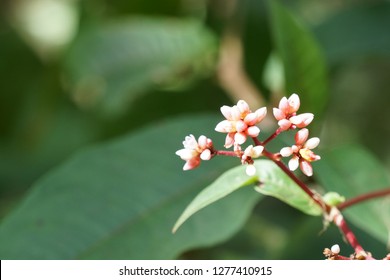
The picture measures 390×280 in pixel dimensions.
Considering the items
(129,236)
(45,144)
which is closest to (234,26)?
(45,144)

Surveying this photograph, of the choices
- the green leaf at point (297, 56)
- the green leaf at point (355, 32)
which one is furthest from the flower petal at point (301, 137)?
the green leaf at point (355, 32)

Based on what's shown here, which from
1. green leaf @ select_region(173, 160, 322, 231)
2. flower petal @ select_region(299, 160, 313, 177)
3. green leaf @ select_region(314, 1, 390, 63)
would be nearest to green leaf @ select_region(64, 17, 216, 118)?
green leaf @ select_region(314, 1, 390, 63)

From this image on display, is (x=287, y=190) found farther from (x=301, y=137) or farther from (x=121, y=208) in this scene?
(x=121, y=208)

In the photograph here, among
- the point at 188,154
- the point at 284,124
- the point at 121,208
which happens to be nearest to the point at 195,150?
the point at 188,154

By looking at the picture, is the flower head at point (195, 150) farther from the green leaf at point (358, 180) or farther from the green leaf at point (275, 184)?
the green leaf at point (358, 180)

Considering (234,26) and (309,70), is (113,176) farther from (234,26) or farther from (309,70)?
(234,26)

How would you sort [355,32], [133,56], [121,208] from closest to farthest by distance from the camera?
[121,208], [355,32], [133,56]
